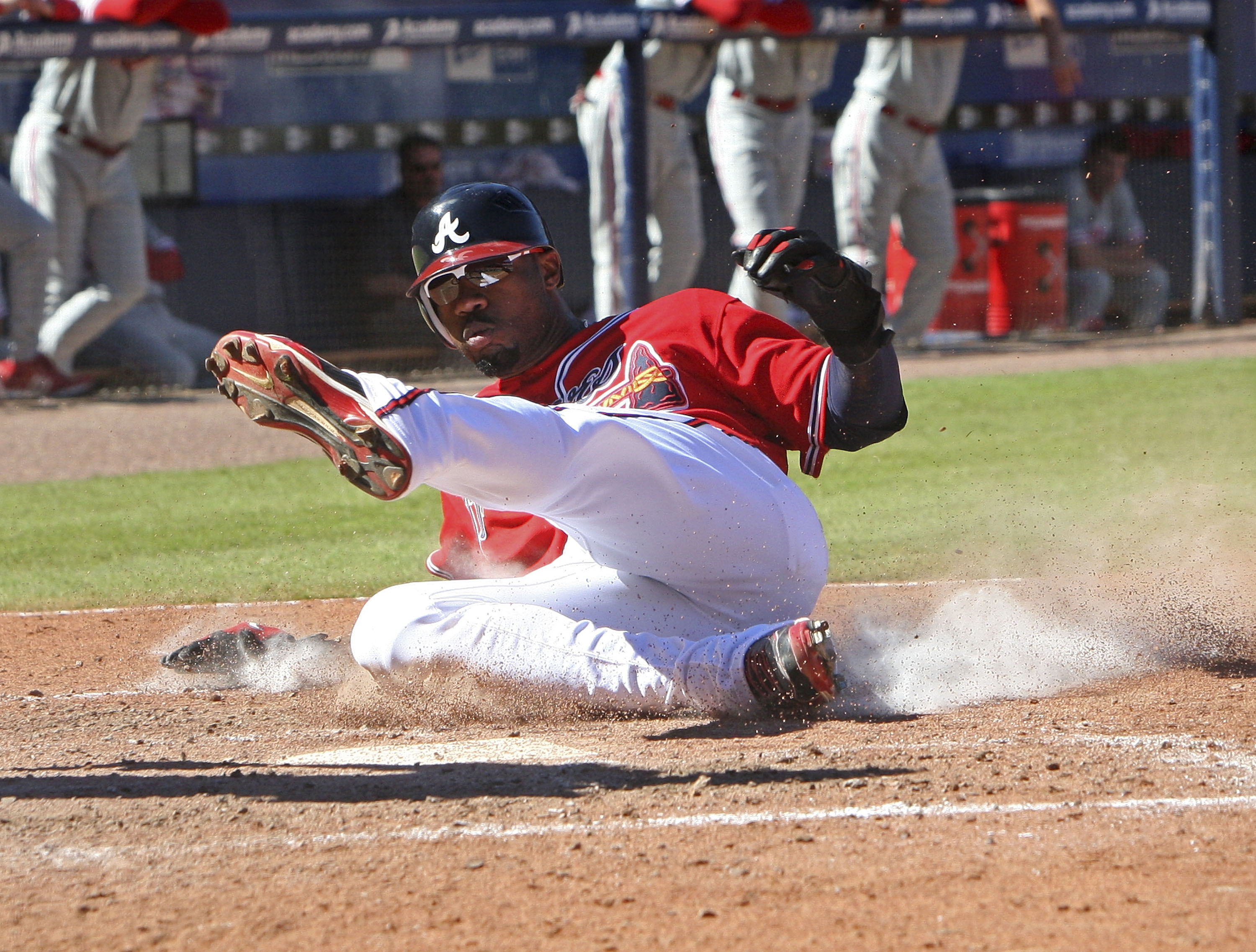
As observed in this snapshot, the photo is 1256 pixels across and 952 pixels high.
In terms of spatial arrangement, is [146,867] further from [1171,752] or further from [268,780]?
[1171,752]

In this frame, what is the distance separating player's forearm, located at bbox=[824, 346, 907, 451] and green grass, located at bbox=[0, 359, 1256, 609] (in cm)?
202

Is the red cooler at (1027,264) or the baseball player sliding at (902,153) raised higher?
the baseball player sliding at (902,153)

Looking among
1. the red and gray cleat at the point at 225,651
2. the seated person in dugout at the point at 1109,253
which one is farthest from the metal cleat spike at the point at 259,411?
the seated person in dugout at the point at 1109,253

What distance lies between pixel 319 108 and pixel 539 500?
28.0ft

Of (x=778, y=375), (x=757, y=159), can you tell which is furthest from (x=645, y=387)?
(x=757, y=159)

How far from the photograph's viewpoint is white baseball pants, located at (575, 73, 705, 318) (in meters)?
10.1

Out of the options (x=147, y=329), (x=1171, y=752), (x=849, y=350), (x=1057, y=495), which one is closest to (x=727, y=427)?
(x=849, y=350)

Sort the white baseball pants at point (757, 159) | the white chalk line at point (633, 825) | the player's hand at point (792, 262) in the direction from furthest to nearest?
the white baseball pants at point (757, 159) < the player's hand at point (792, 262) < the white chalk line at point (633, 825)

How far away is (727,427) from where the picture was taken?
3.45 metres

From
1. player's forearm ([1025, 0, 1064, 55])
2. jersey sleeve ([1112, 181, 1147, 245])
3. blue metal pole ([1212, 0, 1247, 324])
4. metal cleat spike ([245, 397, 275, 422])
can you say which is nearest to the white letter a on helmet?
metal cleat spike ([245, 397, 275, 422])

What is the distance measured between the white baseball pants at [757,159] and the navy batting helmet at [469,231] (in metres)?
6.62

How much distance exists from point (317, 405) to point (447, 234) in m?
0.92

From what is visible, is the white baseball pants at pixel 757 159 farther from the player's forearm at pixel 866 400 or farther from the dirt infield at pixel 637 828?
the dirt infield at pixel 637 828

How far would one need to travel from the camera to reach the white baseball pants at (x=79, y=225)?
9391 mm
